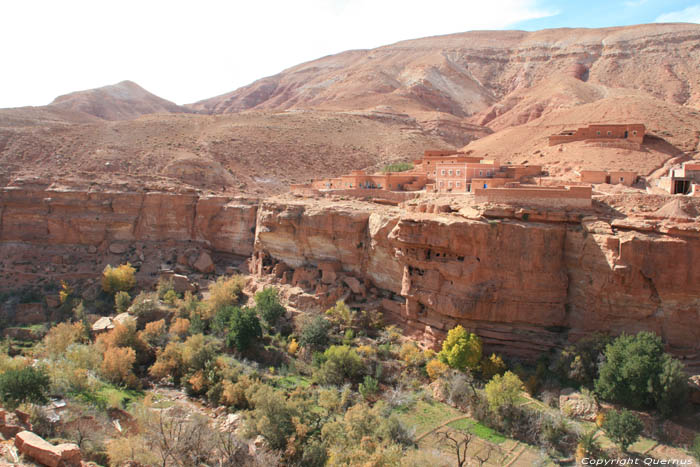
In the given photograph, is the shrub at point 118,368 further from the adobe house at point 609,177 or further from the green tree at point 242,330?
the adobe house at point 609,177

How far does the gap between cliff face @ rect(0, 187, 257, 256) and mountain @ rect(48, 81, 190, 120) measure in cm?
4148

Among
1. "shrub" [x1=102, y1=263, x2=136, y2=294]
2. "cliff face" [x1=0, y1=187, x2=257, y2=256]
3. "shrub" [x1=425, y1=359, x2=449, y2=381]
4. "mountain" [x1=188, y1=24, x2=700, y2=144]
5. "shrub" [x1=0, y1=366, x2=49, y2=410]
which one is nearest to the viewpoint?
"shrub" [x1=0, y1=366, x2=49, y2=410]

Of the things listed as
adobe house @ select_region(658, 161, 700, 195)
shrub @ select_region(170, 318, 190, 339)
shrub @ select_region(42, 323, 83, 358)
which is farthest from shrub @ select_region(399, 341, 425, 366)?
shrub @ select_region(42, 323, 83, 358)

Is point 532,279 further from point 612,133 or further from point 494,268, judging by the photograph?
point 612,133

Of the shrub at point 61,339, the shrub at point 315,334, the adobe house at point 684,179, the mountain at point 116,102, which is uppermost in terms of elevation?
the mountain at point 116,102

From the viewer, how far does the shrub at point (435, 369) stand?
66.4 ft

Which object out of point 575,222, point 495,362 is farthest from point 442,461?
point 575,222

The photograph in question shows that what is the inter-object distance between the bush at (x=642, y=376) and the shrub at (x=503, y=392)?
9.43ft

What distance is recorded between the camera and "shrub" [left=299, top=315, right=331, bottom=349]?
908 inches

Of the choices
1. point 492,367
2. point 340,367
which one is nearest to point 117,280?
point 340,367

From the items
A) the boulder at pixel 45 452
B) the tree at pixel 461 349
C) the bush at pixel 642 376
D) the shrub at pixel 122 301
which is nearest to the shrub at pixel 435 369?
the tree at pixel 461 349

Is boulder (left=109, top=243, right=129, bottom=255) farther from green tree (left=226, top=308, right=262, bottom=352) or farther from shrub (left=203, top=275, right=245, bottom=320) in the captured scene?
green tree (left=226, top=308, right=262, bottom=352)

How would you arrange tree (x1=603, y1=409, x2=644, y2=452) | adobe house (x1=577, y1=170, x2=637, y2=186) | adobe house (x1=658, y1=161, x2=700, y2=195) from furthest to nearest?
adobe house (x1=577, y1=170, x2=637, y2=186), adobe house (x1=658, y1=161, x2=700, y2=195), tree (x1=603, y1=409, x2=644, y2=452)

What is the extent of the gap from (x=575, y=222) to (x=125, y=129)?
42.0m
